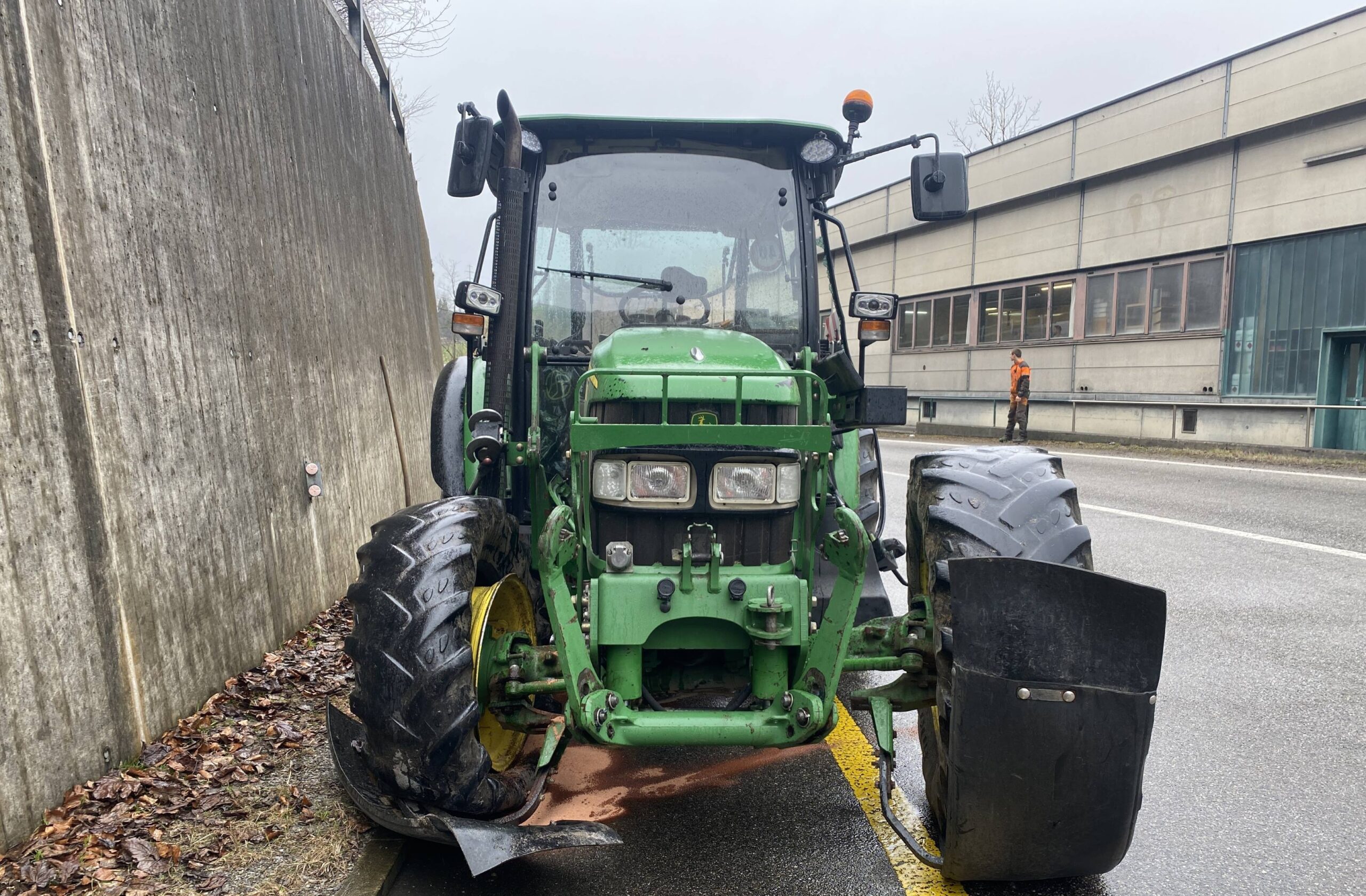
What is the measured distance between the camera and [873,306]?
3809mm

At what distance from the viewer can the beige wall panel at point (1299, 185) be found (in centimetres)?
1499

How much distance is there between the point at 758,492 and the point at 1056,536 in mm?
1030

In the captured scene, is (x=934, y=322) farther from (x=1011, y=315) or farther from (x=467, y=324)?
(x=467, y=324)

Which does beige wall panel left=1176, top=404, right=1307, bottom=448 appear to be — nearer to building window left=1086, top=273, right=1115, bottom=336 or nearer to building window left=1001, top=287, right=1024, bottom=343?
building window left=1086, top=273, right=1115, bottom=336

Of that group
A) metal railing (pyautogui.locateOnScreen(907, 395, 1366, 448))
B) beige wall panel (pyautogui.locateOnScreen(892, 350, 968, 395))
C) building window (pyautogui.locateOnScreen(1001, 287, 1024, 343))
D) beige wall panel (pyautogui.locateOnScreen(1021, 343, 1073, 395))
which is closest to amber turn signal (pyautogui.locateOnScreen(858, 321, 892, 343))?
metal railing (pyautogui.locateOnScreen(907, 395, 1366, 448))

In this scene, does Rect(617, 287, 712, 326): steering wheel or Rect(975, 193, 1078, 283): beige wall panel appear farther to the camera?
Rect(975, 193, 1078, 283): beige wall panel

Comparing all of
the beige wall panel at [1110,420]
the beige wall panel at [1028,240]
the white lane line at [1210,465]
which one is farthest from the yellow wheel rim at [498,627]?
the beige wall panel at [1028,240]

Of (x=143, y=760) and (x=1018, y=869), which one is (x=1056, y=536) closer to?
(x=1018, y=869)

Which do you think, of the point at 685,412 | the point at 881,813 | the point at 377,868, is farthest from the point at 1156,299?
the point at 377,868

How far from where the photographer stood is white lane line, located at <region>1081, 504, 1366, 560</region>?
714cm

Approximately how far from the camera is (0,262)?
2.71 metres

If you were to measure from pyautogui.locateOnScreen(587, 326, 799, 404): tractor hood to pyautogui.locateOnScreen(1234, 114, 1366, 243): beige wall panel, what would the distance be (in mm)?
16558

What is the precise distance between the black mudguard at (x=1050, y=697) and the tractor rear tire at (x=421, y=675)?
1.46 metres

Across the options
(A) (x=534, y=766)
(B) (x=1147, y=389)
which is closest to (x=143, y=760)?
(A) (x=534, y=766)
